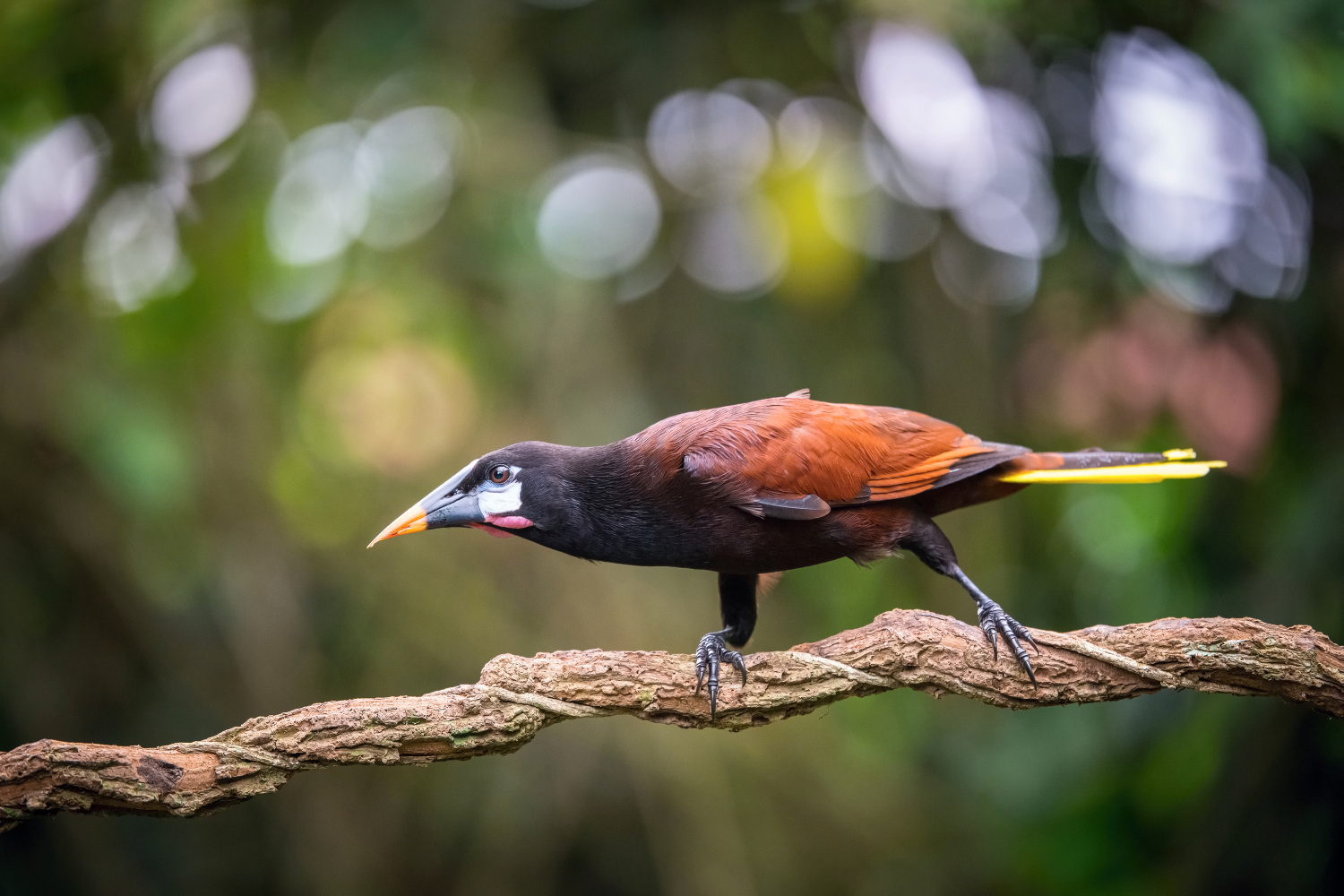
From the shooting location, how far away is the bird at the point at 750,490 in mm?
2469

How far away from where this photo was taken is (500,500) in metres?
2.55

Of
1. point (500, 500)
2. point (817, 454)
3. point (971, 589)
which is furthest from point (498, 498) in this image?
point (971, 589)

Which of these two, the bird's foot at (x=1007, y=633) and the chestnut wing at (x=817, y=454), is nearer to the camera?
the bird's foot at (x=1007, y=633)

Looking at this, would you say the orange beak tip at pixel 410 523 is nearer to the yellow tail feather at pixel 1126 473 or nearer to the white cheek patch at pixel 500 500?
the white cheek patch at pixel 500 500

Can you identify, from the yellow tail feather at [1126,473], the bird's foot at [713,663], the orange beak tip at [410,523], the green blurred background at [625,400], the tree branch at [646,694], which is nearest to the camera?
the tree branch at [646,694]

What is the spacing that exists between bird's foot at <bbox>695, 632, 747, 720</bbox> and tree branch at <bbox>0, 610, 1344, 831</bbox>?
0.7 inches

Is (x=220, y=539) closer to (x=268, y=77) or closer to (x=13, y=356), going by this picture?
(x=13, y=356)

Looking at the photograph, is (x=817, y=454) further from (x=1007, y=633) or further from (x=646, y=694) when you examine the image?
(x=646, y=694)

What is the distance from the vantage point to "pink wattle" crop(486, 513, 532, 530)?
2535 mm

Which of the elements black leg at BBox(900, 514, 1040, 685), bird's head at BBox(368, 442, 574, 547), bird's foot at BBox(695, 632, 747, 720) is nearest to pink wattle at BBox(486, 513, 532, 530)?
bird's head at BBox(368, 442, 574, 547)

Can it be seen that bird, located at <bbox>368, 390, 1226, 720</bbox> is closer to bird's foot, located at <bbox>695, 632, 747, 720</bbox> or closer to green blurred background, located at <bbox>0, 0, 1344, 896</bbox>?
bird's foot, located at <bbox>695, 632, 747, 720</bbox>

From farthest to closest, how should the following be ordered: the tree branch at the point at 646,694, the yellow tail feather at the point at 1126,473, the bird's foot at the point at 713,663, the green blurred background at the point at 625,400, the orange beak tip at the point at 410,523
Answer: the green blurred background at the point at 625,400 → the yellow tail feather at the point at 1126,473 → the orange beak tip at the point at 410,523 → the bird's foot at the point at 713,663 → the tree branch at the point at 646,694

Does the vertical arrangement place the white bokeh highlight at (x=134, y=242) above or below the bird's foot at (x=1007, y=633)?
above

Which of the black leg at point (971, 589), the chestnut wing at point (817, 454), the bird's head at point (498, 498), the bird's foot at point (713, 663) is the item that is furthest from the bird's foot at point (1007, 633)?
the bird's head at point (498, 498)
